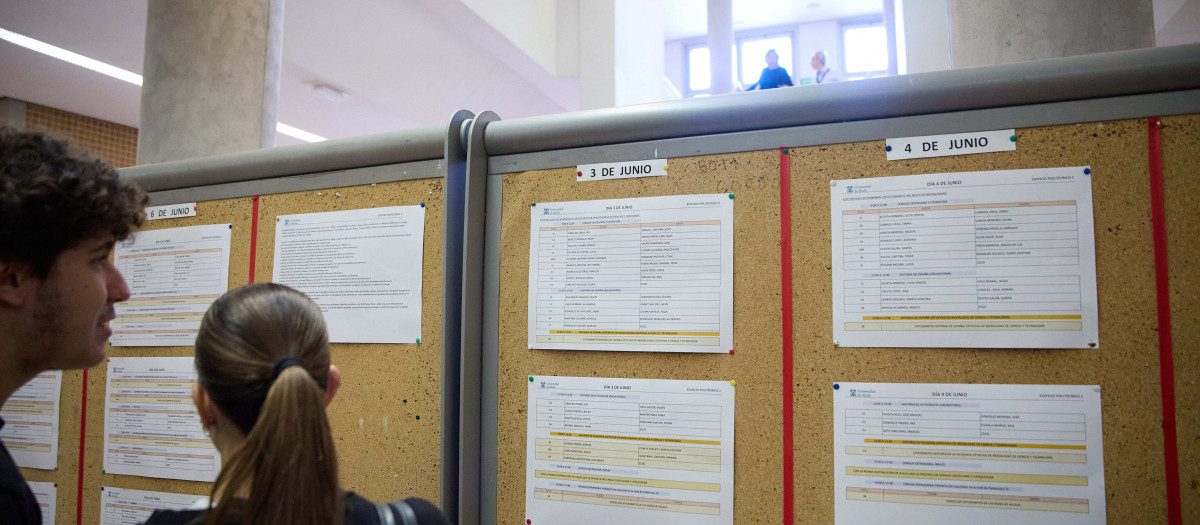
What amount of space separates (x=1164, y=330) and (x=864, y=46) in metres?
10.9

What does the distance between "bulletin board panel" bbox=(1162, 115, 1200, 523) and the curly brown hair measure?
1.46 m

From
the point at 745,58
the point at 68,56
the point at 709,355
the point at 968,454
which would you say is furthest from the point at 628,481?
the point at 745,58

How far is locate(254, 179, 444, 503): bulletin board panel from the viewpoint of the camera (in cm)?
116

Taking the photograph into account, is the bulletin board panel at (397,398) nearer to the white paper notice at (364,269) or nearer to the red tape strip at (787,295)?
the white paper notice at (364,269)

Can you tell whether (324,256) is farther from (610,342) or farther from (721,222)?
(721,222)

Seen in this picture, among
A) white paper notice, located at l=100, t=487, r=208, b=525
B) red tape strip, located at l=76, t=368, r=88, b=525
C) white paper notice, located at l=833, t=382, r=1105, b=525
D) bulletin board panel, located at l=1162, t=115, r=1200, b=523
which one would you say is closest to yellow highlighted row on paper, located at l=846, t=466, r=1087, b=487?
white paper notice, located at l=833, t=382, r=1105, b=525

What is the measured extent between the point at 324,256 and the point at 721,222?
790 mm

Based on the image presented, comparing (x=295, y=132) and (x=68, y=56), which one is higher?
(x=295, y=132)

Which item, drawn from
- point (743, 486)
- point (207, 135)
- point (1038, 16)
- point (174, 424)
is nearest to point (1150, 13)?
point (1038, 16)

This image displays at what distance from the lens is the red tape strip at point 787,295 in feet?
3.21

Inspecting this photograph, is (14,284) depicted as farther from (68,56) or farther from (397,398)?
(68,56)

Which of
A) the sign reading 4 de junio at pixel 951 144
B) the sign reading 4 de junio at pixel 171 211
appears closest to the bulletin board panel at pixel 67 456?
the sign reading 4 de junio at pixel 171 211

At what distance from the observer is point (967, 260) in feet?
3.07

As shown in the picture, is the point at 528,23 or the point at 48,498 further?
the point at 528,23
